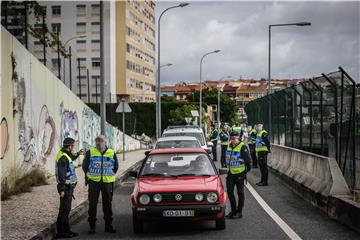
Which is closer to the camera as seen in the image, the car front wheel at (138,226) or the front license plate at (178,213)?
the front license plate at (178,213)

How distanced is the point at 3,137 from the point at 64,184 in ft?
15.5

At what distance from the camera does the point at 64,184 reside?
9031 mm

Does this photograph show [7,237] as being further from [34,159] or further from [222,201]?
[34,159]

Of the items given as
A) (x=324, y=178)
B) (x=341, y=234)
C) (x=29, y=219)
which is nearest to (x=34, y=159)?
(x=29, y=219)

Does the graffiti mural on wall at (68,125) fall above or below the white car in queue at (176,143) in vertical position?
above

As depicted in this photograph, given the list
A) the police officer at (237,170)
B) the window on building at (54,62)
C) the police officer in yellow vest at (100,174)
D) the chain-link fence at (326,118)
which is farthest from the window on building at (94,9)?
the police officer in yellow vest at (100,174)

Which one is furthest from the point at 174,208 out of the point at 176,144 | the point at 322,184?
the point at 176,144

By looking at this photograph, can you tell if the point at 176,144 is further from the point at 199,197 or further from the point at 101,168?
the point at 199,197

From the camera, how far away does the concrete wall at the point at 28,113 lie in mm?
13547

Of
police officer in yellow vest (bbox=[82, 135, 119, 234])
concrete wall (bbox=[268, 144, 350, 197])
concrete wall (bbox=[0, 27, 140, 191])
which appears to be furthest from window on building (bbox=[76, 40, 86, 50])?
police officer in yellow vest (bbox=[82, 135, 119, 234])

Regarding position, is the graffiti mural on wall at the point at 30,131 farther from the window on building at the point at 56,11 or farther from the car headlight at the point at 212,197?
the window on building at the point at 56,11

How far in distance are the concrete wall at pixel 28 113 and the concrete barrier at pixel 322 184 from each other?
6.93m

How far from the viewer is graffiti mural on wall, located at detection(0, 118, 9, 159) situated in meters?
13.0

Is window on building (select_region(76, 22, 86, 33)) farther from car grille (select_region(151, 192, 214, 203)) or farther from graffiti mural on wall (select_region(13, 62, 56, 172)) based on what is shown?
car grille (select_region(151, 192, 214, 203))
